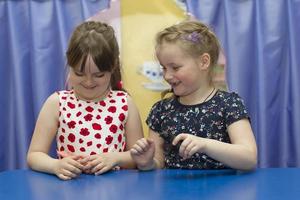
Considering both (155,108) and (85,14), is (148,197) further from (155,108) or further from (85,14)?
(85,14)

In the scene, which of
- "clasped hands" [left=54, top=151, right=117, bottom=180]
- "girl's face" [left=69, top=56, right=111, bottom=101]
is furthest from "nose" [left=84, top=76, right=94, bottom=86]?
"clasped hands" [left=54, top=151, right=117, bottom=180]

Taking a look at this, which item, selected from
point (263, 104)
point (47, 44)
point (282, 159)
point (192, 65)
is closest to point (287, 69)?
point (263, 104)

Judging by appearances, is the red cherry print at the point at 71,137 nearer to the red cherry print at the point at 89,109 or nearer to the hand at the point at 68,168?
the red cherry print at the point at 89,109

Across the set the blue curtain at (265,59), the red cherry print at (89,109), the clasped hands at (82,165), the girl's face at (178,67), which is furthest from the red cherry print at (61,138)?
the blue curtain at (265,59)

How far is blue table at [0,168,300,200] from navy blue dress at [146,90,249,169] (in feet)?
0.43

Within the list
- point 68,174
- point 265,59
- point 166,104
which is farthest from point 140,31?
point 68,174

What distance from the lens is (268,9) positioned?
1572mm

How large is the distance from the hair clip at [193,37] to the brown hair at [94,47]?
198 mm

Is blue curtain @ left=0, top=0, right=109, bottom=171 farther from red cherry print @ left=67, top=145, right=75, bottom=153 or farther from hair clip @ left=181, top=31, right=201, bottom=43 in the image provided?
hair clip @ left=181, top=31, right=201, bottom=43

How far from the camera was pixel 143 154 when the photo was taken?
115 cm

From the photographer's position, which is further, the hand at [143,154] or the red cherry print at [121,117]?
the red cherry print at [121,117]

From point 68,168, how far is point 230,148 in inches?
15.2

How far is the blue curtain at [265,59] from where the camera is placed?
157cm

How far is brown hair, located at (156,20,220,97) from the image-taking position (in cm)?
126
